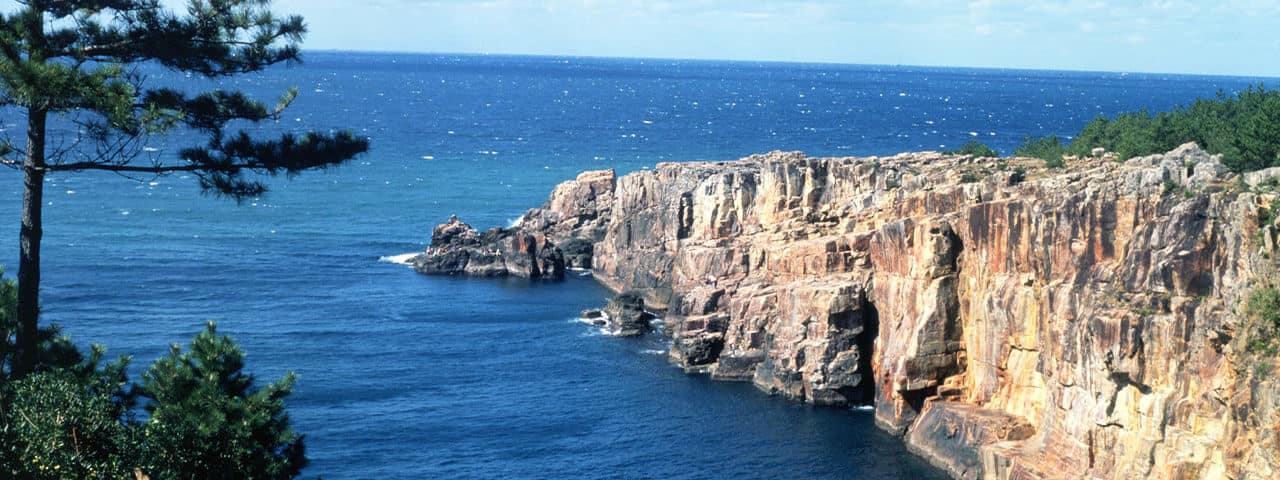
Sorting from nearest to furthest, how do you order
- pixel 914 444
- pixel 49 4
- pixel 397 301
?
pixel 49 4, pixel 914 444, pixel 397 301

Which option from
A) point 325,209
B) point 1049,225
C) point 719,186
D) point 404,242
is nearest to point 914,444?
point 1049,225

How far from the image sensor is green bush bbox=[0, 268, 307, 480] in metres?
22.0

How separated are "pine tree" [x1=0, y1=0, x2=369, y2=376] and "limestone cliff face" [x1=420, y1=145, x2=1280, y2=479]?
2950 centimetres

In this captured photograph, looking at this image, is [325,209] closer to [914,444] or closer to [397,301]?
[397,301]

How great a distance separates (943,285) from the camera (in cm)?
6241

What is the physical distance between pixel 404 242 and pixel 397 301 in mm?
26276

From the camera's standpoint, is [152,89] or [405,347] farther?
[405,347]

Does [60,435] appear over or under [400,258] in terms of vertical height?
over

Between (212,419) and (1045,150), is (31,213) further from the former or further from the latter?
(1045,150)

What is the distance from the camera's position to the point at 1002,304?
Answer: 5778cm

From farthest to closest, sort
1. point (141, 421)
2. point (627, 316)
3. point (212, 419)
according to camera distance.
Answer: point (627, 316) → point (141, 421) → point (212, 419)

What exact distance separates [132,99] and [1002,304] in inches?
1608

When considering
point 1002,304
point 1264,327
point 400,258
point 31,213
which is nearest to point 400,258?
point 400,258

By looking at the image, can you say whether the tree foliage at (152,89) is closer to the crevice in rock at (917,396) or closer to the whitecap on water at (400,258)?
the crevice in rock at (917,396)
